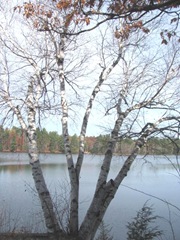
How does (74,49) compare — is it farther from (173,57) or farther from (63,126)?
(173,57)

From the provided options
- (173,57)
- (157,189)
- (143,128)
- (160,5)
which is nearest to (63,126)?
(143,128)

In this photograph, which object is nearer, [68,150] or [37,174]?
[37,174]

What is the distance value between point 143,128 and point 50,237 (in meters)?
3.21

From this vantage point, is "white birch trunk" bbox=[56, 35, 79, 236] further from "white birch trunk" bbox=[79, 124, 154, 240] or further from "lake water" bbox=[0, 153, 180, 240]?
"lake water" bbox=[0, 153, 180, 240]

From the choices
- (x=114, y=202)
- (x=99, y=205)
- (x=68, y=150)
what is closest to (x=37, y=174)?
(x=68, y=150)

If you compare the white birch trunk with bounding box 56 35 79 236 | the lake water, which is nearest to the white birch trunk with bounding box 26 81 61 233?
the white birch trunk with bounding box 56 35 79 236

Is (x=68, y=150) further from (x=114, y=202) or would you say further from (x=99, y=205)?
(x=114, y=202)

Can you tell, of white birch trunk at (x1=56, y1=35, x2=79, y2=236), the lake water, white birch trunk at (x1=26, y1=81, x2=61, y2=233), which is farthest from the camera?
the lake water

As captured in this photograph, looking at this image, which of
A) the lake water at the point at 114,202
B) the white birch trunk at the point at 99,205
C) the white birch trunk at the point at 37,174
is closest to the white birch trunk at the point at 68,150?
Result: the white birch trunk at the point at 99,205

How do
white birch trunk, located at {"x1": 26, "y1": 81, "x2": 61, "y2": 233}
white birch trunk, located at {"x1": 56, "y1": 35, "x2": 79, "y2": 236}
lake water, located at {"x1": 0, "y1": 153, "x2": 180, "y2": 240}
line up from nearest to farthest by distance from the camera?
white birch trunk, located at {"x1": 26, "y1": 81, "x2": 61, "y2": 233}
white birch trunk, located at {"x1": 56, "y1": 35, "x2": 79, "y2": 236}
lake water, located at {"x1": 0, "y1": 153, "x2": 180, "y2": 240}

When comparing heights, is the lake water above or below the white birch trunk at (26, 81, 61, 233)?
below

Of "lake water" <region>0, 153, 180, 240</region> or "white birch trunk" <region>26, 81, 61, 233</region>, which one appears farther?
"lake water" <region>0, 153, 180, 240</region>

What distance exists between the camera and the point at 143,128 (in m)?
7.30

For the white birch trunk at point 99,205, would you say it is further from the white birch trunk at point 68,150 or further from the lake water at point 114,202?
the lake water at point 114,202
